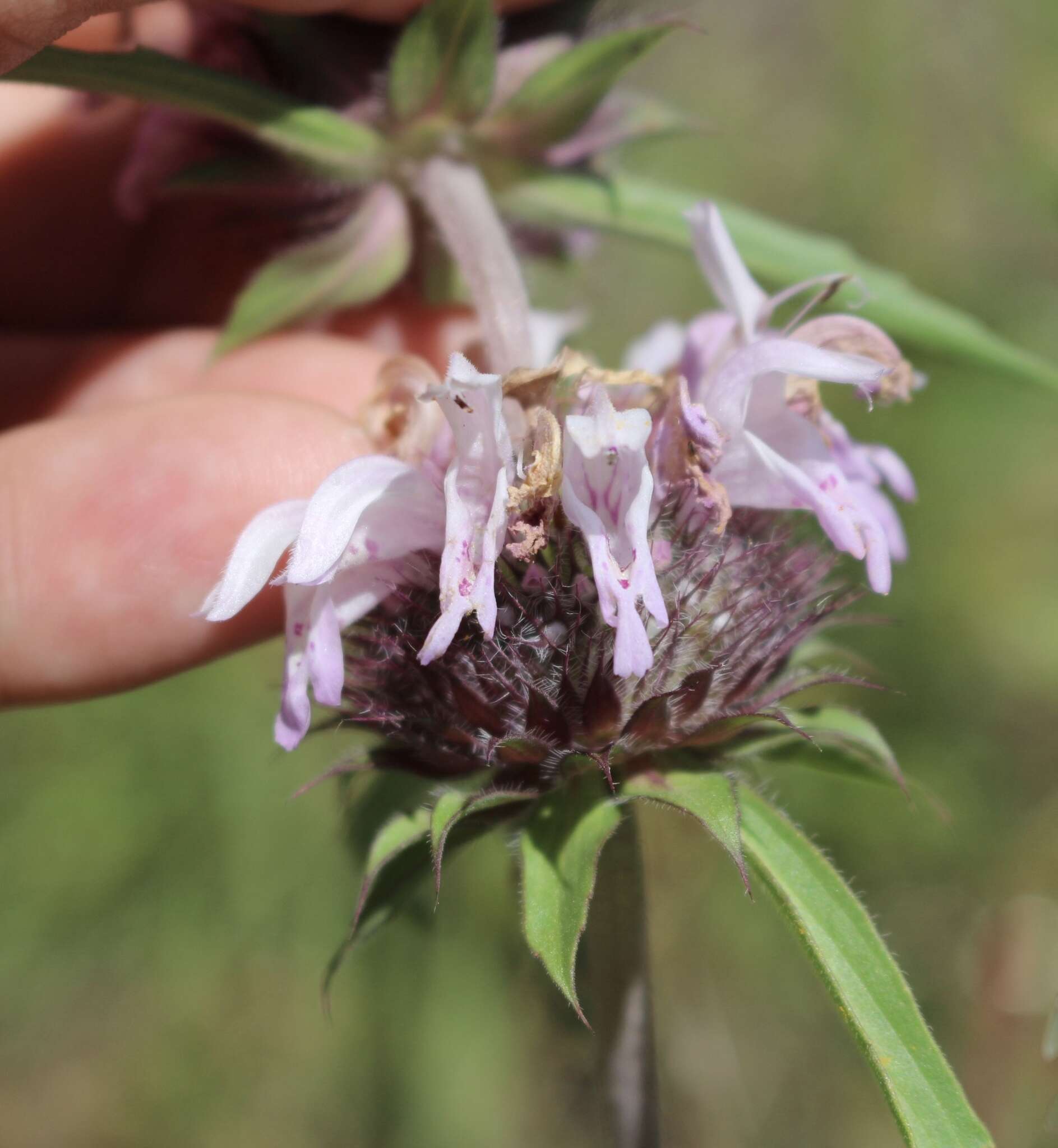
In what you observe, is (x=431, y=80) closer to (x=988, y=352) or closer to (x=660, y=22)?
(x=660, y=22)

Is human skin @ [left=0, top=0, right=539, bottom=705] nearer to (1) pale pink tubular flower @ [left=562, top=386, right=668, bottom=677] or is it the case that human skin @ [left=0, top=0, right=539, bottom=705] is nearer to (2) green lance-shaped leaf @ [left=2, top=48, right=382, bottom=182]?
(2) green lance-shaped leaf @ [left=2, top=48, right=382, bottom=182]

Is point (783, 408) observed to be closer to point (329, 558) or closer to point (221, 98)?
point (329, 558)

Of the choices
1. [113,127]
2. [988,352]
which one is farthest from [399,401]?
[113,127]

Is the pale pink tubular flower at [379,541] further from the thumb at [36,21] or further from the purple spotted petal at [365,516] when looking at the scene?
the thumb at [36,21]

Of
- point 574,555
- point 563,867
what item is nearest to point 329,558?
point 574,555

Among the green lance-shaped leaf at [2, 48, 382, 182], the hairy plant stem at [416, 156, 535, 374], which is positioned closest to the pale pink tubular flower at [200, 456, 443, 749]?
the hairy plant stem at [416, 156, 535, 374]
